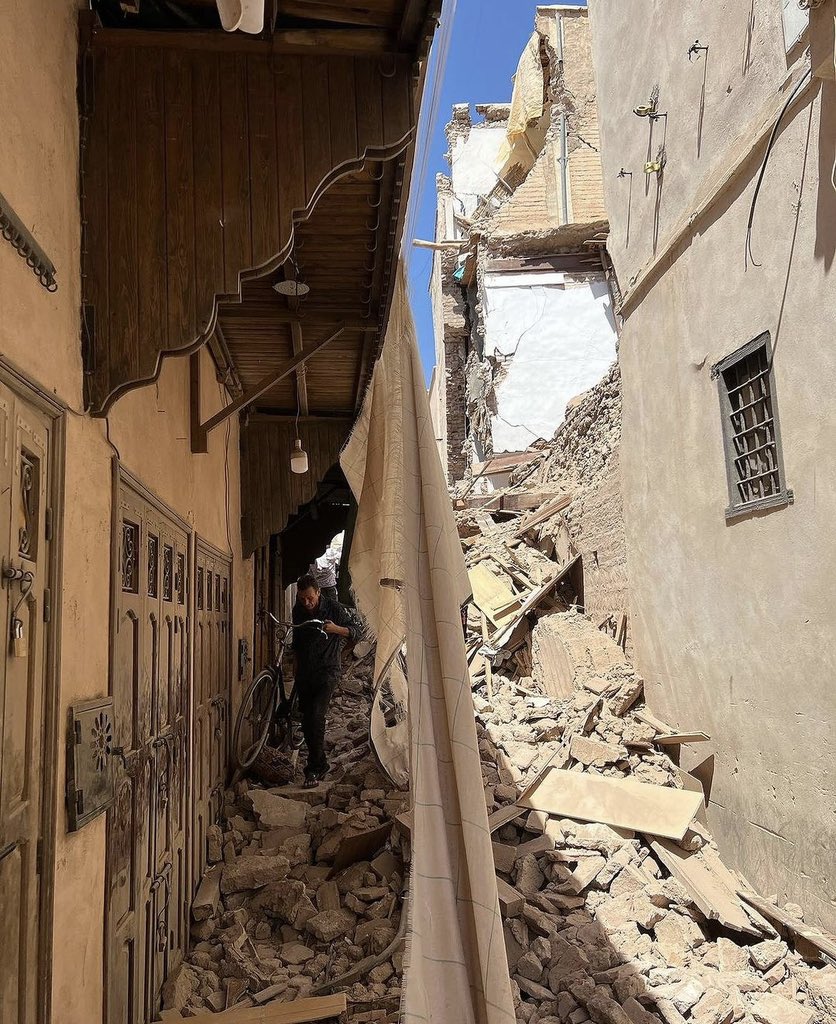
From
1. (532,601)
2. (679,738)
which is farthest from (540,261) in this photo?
(679,738)

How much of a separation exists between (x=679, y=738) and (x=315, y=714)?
9.70 ft

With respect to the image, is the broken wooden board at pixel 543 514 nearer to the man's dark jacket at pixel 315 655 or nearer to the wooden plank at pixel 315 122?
the man's dark jacket at pixel 315 655

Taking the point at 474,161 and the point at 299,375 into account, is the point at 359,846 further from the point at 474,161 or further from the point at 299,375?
the point at 474,161

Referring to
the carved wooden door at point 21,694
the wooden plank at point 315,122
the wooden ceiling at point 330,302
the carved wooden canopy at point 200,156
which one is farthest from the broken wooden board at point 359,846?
the wooden plank at point 315,122

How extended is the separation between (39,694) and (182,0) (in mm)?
2103

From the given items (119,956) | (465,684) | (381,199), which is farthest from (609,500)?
(119,956)

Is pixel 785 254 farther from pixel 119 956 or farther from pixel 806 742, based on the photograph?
pixel 119 956

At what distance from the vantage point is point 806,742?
4.52m

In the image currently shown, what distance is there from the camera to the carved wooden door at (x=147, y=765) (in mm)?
2762

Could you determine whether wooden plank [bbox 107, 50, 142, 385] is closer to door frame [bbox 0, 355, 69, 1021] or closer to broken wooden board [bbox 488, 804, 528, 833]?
door frame [bbox 0, 355, 69, 1021]

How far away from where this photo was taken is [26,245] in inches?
73.9

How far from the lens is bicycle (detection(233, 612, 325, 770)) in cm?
632

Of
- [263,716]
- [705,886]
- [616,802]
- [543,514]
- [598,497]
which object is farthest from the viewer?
[543,514]

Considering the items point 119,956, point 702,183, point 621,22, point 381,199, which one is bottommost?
point 119,956
